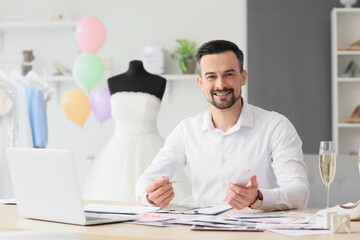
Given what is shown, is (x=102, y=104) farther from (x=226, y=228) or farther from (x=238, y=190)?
(x=226, y=228)

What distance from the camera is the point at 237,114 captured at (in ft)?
7.75

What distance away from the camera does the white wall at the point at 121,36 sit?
504 centimetres

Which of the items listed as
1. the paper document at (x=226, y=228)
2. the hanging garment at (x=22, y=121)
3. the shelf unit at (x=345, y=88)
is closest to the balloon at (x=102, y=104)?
the hanging garment at (x=22, y=121)

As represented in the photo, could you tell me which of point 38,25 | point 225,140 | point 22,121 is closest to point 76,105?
point 22,121

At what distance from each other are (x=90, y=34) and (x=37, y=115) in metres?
0.74

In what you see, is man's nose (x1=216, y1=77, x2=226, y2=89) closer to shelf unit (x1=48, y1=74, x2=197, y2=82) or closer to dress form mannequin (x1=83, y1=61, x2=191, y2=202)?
dress form mannequin (x1=83, y1=61, x2=191, y2=202)

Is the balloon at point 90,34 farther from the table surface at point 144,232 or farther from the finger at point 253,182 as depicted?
the table surface at point 144,232

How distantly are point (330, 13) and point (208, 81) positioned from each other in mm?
2826

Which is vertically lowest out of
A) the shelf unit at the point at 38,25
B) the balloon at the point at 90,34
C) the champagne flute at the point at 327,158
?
the champagne flute at the point at 327,158

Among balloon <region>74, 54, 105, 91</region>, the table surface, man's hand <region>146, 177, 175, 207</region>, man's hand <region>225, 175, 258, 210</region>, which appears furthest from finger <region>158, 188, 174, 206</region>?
balloon <region>74, 54, 105, 91</region>

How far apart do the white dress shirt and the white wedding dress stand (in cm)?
129

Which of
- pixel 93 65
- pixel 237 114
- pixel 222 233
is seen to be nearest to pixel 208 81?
pixel 237 114

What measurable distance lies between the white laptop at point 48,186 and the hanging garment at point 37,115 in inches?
97.9

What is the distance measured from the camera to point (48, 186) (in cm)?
159
